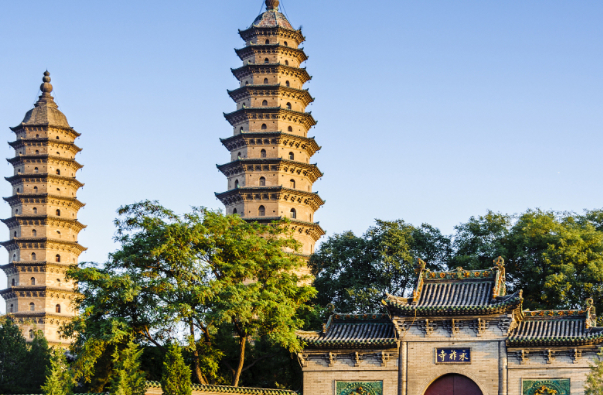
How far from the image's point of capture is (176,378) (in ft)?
75.4

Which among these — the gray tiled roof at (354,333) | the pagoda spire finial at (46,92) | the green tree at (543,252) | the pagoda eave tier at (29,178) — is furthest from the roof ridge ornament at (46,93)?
the gray tiled roof at (354,333)

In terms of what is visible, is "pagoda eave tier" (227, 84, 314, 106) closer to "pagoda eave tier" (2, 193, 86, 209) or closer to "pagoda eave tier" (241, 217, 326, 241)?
"pagoda eave tier" (241, 217, 326, 241)

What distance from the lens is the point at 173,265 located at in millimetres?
26875

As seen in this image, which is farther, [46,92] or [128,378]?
[46,92]

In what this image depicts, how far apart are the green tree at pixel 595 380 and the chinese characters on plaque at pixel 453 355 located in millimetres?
3532

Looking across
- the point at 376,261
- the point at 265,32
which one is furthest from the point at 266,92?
the point at 376,261

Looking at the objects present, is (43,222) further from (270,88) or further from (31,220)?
(270,88)

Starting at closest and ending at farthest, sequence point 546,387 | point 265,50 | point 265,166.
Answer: point 546,387
point 265,166
point 265,50

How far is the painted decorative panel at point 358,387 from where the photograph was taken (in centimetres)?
2597

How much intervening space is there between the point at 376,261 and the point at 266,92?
43.1 feet

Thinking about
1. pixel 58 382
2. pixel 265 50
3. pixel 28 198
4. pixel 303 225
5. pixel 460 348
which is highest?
pixel 265 50

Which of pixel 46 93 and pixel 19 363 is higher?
pixel 46 93

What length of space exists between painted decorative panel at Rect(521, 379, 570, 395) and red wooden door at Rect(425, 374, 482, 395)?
4.31 ft

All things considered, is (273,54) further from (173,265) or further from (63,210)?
(173,265)
